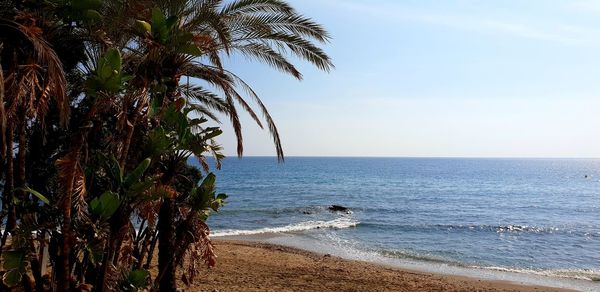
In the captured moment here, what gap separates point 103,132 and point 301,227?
2361cm

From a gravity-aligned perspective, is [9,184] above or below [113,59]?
below

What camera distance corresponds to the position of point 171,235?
789 centimetres

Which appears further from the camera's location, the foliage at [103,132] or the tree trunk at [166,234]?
the tree trunk at [166,234]

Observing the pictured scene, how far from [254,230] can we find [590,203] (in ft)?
140

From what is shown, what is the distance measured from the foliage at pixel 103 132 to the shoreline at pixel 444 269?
12807mm

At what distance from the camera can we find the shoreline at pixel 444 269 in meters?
16.9

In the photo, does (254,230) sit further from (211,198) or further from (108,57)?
(108,57)

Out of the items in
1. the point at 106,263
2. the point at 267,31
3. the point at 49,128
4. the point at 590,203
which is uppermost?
the point at 267,31

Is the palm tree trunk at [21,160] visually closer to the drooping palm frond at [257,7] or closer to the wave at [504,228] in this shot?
the drooping palm frond at [257,7]

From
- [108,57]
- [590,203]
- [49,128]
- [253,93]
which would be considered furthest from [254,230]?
[590,203]

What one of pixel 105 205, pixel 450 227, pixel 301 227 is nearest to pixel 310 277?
pixel 105 205

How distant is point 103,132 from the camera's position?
24.8 ft

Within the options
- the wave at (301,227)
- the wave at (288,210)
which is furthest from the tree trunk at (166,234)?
the wave at (288,210)

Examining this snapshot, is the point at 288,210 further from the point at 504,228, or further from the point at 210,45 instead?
the point at 210,45
